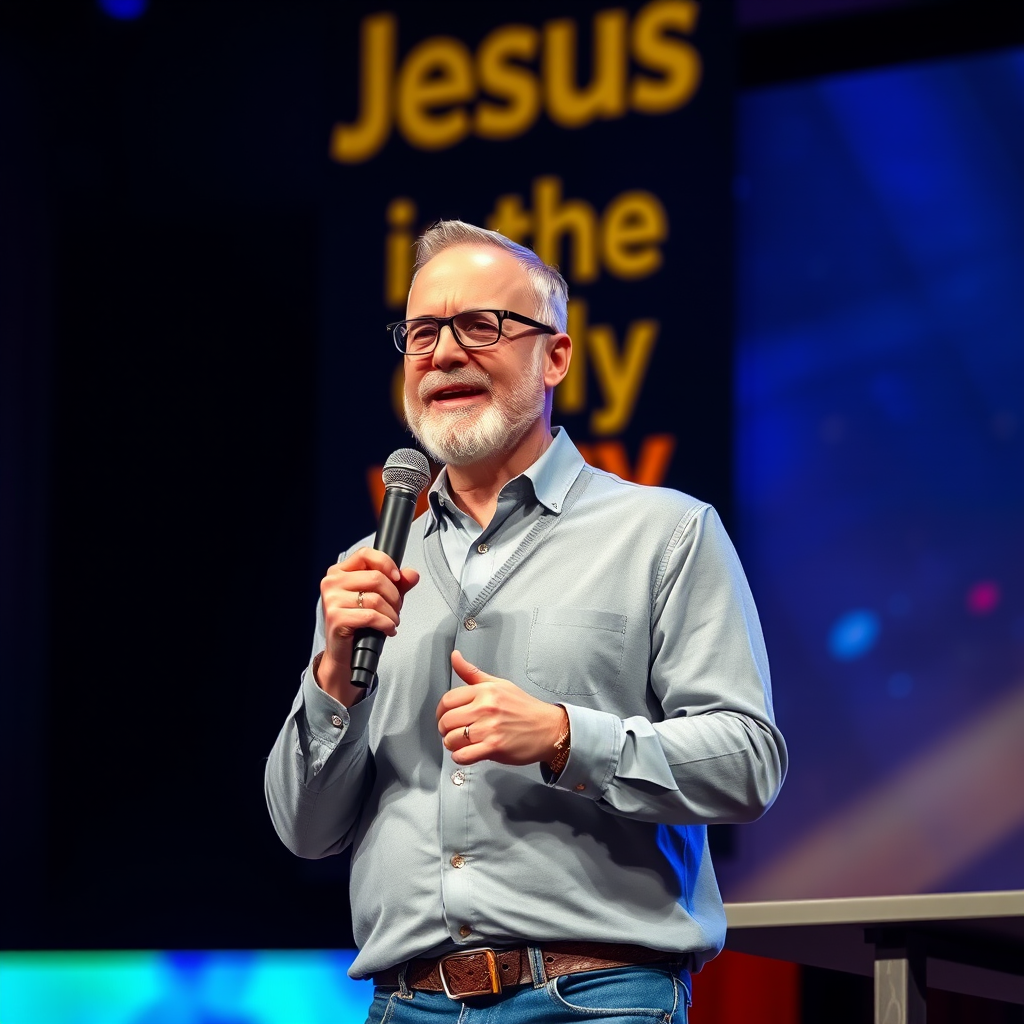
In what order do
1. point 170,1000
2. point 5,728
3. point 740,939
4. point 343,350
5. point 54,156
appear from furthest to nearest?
point 54,156 → point 5,728 → point 343,350 → point 170,1000 → point 740,939

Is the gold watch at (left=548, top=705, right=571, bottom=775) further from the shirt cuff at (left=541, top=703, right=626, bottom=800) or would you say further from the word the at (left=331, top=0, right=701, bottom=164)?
the word the at (left=331, top=0, right=701, bottom=164)

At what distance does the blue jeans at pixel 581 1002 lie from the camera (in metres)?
1.39

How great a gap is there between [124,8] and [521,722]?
418cm

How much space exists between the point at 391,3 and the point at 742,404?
1507 mm

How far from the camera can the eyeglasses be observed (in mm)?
1719

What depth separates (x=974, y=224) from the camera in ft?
13.4

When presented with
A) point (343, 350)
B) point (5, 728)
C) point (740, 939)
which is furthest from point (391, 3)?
point (740, 939)

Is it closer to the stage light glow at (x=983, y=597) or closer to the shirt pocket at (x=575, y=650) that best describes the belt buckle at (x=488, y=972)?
the shirt pocket at (x=575, y=650)

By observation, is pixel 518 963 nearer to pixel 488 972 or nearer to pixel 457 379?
pixel 488 972

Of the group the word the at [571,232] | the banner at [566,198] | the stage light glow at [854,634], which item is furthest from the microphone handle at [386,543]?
the stage light glow at [854,634]

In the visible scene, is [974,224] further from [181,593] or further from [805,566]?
[181,593]

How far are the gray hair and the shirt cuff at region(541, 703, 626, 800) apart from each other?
587 mm

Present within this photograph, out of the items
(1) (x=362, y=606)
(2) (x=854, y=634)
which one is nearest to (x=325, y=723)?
(1) (x=362, y=606)

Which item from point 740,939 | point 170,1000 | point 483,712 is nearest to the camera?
point 483,712
